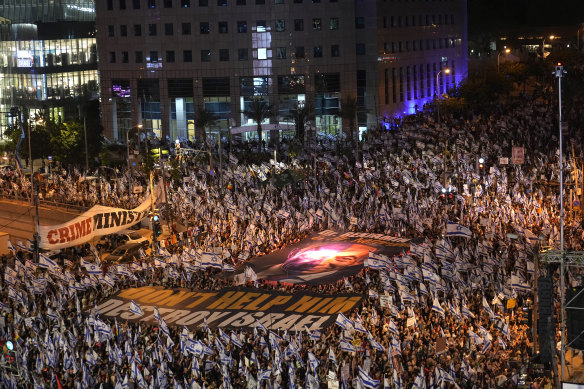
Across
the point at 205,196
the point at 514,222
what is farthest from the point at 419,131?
the point at 514,222

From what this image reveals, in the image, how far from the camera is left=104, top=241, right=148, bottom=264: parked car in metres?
41.8

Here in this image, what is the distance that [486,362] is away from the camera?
24516 millimetres

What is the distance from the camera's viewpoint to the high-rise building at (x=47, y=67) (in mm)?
88438

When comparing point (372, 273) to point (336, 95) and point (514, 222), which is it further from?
point (336, 95)

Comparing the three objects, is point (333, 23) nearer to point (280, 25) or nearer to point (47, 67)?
point (280, 25)

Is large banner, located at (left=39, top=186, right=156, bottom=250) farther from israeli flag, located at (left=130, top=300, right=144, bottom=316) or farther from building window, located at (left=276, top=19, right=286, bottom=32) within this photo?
building window, located at (left=276, top=19, right=286, bottom=32)

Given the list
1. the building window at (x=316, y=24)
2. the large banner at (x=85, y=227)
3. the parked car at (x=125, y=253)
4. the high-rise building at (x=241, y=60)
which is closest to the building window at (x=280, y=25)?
the high-rise building at (x=241, y=60)

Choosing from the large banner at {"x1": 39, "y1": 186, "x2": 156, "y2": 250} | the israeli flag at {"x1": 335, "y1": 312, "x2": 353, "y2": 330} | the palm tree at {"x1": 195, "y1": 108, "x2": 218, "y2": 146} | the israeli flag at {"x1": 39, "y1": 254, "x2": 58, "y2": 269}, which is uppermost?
the palm tree at {"x1": 195, "y1": 108, "x2": 218, "y2": 146}

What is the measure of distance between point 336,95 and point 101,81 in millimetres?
21572

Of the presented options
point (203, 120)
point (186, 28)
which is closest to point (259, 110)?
point (203, 120)

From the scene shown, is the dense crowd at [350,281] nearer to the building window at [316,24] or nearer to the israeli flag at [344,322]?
the israeli flag at [344,322]

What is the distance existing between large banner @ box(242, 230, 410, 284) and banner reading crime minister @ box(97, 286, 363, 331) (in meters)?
3.23

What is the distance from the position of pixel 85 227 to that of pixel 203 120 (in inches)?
1693

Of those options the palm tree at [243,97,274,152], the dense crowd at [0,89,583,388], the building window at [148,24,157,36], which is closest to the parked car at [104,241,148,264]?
the dense crowd at [0,89,583,388]
